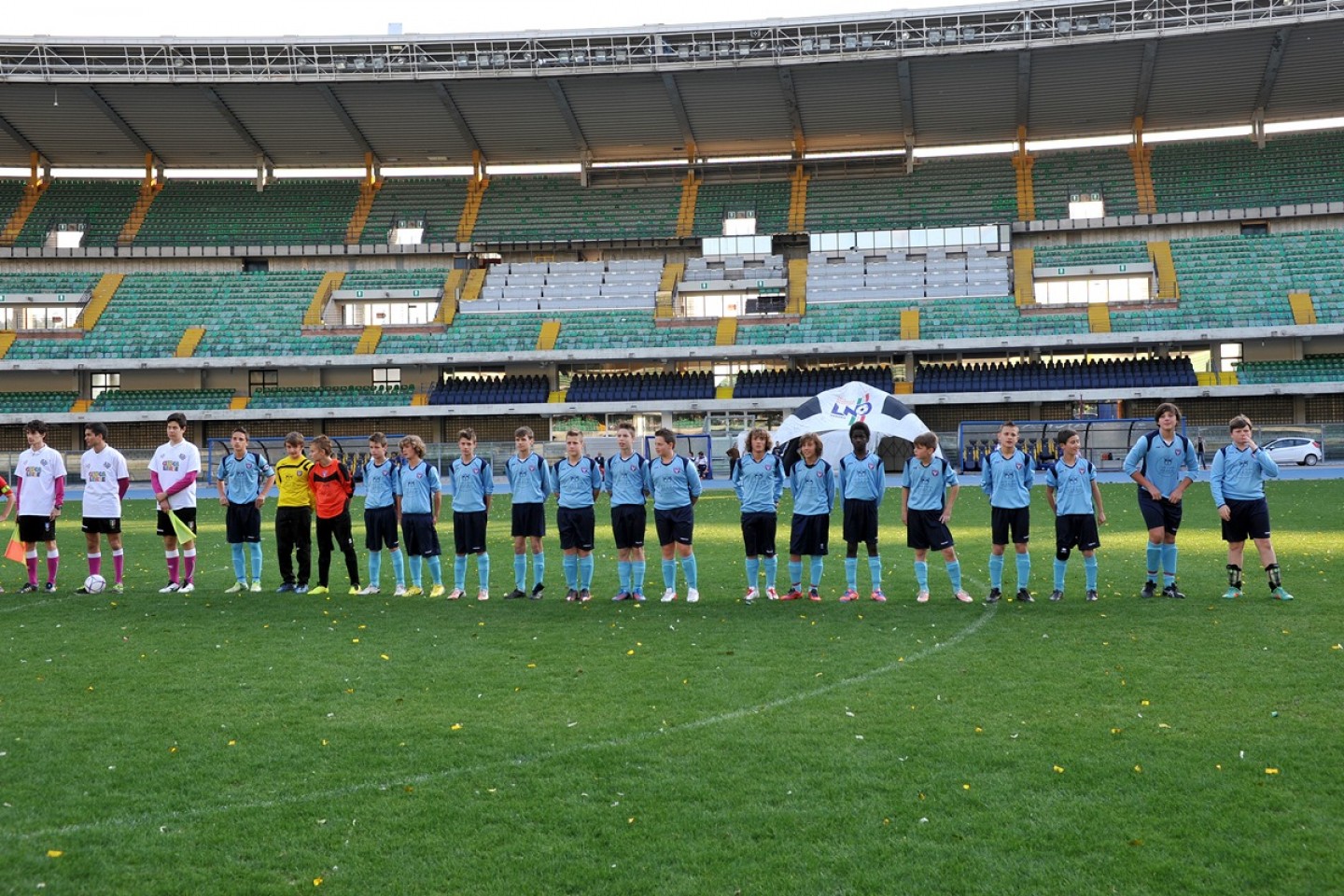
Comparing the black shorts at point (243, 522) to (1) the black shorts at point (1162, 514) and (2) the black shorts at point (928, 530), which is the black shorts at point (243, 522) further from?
(1) the black shorts at point (1162, 514)

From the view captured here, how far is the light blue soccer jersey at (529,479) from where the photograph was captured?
12594mm

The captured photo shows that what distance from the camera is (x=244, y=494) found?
1364 cm

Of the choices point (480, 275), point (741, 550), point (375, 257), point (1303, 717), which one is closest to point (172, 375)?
point (375, 257)

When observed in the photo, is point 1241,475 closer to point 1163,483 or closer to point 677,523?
point 1163,483

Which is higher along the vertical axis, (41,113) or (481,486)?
(41,113)

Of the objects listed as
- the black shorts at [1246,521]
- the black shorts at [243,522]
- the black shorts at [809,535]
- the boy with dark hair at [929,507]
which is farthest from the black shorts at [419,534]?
the black shorts at [1246,521]

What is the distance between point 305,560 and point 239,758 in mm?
7308

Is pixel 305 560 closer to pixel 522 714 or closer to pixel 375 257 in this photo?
pixel 522 714

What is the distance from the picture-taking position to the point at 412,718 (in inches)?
289

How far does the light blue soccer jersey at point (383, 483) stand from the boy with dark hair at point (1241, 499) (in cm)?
913

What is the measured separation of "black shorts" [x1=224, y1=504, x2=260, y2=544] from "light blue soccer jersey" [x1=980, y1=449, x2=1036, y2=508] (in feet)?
29.3

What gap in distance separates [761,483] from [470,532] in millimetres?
3476

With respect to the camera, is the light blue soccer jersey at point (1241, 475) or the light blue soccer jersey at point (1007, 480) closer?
the light blue soccer jersey at point (1241, 475)

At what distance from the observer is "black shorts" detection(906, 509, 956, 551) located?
476 inches
